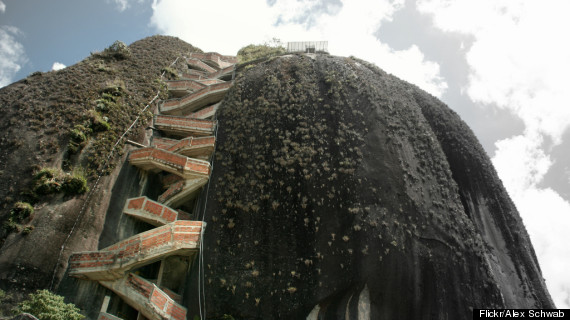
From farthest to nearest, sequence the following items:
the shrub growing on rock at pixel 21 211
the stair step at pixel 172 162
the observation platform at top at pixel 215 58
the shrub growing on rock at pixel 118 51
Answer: the observation platform at top at pixel 215 58
the shrub growing on rock at pixel 118 51
the stair step at pixel 172 162
the shrub growing on rock at pixel 21 211

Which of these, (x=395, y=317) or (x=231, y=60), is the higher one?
(x=231, y=60)

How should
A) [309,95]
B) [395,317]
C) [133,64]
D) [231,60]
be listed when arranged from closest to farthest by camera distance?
1. [395,317]
2. [309,95]
3. [133,64]
4. [231,60]

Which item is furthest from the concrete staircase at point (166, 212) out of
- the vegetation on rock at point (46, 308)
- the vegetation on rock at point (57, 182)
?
the vegetation on rock at point (57, 182)

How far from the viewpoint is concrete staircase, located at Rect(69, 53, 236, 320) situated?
1333 centimetres

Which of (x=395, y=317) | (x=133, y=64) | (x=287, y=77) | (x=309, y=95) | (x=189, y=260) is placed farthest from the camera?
(x=133, y=64)

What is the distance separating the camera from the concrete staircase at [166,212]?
13.3 metres

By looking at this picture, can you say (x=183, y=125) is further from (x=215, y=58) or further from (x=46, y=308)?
(x=215, y=58)

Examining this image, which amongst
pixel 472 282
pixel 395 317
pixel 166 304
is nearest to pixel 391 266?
pixel 395 317

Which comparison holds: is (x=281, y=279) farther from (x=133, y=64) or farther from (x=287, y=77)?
(x=133, y=64)

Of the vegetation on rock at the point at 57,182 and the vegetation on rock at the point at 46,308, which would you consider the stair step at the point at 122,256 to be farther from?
the vegetation on rock at the point at 57,182

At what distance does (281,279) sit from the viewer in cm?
1373

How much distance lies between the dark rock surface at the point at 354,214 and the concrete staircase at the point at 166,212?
103 cm

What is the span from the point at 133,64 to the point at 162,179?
8990 millimetres

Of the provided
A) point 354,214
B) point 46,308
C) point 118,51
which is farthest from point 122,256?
point 118,51
